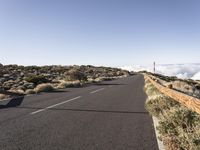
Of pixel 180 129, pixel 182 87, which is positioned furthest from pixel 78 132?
pixel 182 87

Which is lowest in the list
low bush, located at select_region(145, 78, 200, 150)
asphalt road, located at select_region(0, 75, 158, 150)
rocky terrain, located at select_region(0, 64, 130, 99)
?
rocky terrain, located at select_region(0, 64, 130, 99)

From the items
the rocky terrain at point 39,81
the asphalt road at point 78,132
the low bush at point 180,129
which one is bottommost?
the rocky terrain at point 39,81

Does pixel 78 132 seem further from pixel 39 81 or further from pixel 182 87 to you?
pixel 39 81

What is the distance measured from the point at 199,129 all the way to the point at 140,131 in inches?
104

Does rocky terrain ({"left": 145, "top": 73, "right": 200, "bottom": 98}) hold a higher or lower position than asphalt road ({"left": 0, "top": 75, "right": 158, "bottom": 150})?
lower

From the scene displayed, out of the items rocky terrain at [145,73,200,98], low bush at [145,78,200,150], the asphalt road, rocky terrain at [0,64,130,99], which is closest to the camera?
low bush at [145,78,200,150]

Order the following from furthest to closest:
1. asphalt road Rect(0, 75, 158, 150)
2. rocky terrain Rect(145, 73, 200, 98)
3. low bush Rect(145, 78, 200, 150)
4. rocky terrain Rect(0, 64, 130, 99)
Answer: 1. rocky terrain Rect(0, 64, 130, 99)
2. rocky terrain Rect(145, 73, 200, 98)
3. asphalt road Rect(0, 75, 158, 150)
4. low bush Rect(145, 78, 200, 150)

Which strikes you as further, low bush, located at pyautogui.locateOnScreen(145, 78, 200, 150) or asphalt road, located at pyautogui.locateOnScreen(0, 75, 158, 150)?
asphalt road, located at pyautogui.locateOnScreen(0, 75, 158, 150)

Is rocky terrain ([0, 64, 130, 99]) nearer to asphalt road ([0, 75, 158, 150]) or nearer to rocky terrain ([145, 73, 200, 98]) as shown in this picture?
rocky terrain ([145, 73, 200, 98])

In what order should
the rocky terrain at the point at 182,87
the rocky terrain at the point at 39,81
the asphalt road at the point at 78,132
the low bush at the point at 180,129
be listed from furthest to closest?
the rocky terrain at the point at 39,81
the rocky terrain at the point at 182,87
the asphalt road at the point at 78,132
the low bush at the point at 180,129

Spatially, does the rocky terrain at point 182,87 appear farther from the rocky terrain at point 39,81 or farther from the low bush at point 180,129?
the rocky terrain at point 39,81

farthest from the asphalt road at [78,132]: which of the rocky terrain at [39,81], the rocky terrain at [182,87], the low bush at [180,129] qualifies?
the rocky terrain at [39,81]

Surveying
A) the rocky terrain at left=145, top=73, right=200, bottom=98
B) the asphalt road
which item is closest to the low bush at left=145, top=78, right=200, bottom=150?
the asphalt road

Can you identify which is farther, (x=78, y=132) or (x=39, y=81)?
(x=39, y=81)
